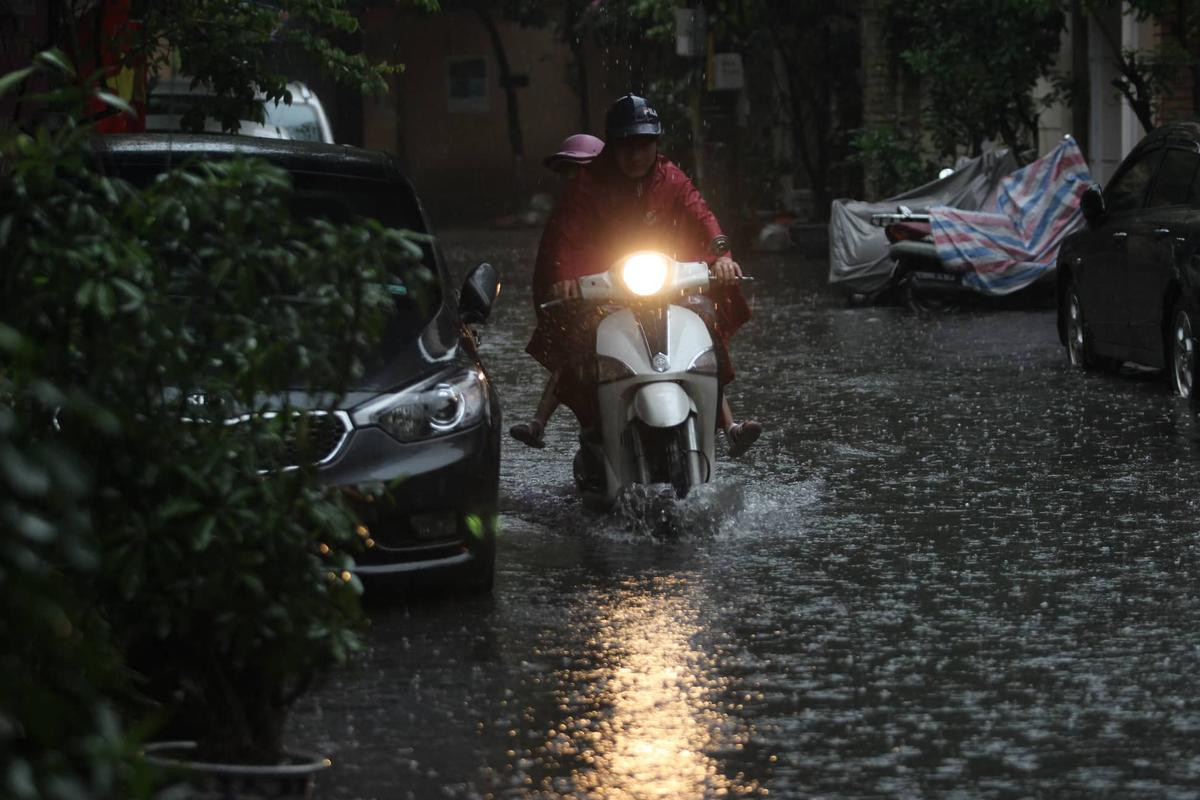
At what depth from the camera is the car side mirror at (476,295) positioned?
8.34 meters

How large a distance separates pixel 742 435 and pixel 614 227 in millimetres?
1042

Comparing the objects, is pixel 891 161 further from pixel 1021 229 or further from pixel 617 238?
pixel 617 238

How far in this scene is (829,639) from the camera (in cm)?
681

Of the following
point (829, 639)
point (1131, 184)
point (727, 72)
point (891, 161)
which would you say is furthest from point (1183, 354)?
point (727, 72)

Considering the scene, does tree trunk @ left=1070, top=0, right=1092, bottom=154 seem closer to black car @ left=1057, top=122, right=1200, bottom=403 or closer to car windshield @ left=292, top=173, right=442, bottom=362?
black car @ left=1057, top=122, right=1200, bottom=403

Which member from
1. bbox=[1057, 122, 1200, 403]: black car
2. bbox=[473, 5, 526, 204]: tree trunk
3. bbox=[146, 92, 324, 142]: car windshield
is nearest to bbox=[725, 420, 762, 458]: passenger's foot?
bbox=[1057, 122, 1200, 403]: black car

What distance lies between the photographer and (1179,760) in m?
5.34

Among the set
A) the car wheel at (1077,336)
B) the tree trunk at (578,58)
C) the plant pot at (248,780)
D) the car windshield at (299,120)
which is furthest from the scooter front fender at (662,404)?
the tree trunk at (578,58)

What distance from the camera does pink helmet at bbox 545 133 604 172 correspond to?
10008 millimetres

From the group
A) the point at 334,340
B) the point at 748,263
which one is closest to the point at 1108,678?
the point at 334,340

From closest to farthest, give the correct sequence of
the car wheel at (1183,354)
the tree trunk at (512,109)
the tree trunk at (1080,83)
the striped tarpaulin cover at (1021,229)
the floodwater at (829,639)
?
the floodwater at (829,639) → the car wheel at (1183,354) → the striped tarpaulin cover at (1021,229) → the tree trunk at (1080,83) → the tree trunk at (512,109)

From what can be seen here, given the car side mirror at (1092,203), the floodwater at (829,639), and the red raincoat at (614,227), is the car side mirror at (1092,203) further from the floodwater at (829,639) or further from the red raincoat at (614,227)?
the red raincoat at (614,227)

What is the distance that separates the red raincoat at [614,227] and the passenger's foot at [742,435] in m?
0.21

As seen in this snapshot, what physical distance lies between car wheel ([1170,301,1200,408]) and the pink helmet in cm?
400
